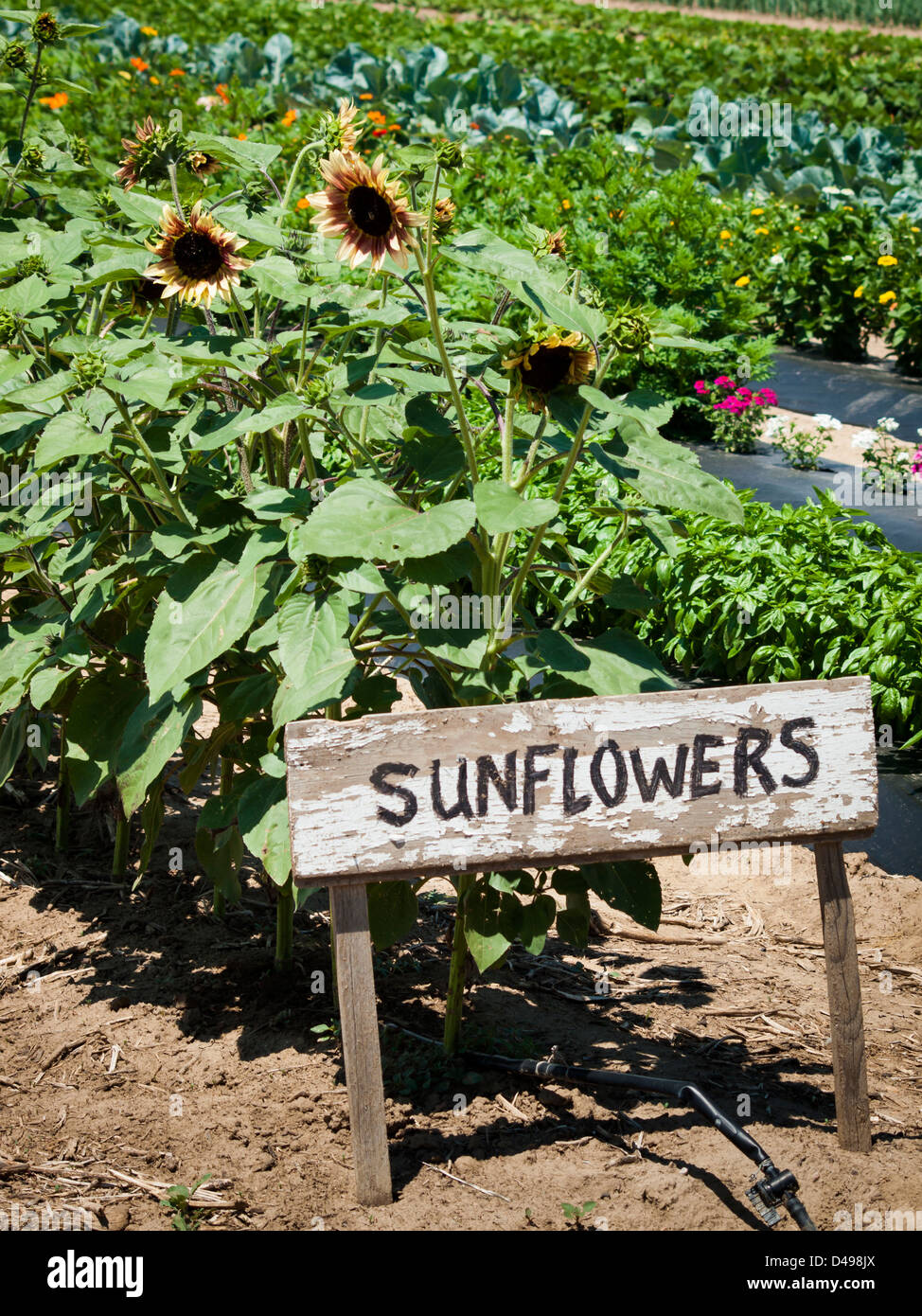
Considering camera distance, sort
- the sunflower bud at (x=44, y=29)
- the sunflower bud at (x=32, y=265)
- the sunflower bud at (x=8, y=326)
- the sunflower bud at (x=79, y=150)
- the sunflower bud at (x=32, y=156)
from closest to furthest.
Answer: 1. the sunflower bud at (x=8, y=326)
2. the sunflower bud at (x=32, y=265)
3. the sunflower bud at (x=44, y=29)
4. the sunflower bud at (x=32, y=156)
5. the sunflower bud at (x=79, y=150)

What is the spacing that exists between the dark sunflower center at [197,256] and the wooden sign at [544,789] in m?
0.82

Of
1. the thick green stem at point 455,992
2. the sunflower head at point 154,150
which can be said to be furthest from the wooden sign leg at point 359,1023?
the sunflower head at point 154,150

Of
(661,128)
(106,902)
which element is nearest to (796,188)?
(661,128)

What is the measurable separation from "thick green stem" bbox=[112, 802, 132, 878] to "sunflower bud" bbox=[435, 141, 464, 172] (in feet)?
5.43

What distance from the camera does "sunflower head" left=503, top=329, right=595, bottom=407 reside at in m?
1.67

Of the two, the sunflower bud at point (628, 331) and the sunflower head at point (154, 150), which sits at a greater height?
the sunflower head at point (154, 150)

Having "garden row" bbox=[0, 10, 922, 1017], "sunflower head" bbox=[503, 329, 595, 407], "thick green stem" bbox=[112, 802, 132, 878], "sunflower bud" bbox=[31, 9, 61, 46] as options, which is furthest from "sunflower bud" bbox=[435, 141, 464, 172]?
"thick green stem" bbox=[112, 802, 132, 878]

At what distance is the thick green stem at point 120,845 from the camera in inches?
108

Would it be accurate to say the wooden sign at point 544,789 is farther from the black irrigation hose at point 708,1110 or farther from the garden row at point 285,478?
the black irrigation hose at point 708,1110

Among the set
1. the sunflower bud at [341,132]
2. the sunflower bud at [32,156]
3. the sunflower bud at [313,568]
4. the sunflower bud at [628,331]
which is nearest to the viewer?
the sunflower bud at [628,331]

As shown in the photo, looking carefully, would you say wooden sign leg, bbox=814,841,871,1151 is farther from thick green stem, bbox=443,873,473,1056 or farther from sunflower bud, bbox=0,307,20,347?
sunflower bud, bbox=0,307,20,347

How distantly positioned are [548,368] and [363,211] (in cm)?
34

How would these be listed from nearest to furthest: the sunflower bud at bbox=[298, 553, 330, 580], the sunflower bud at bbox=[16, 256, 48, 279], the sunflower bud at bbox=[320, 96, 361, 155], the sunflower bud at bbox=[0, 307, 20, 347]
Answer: the sunflower bud at bbox=[298, 553, 330, 580], the sunflower bud at bbox=[320, 96, 361, 155], the sunflower bud at bbox=[0, 307, 20, 347], the sunflower bud at bbox=[16, 256, 48, 279]
